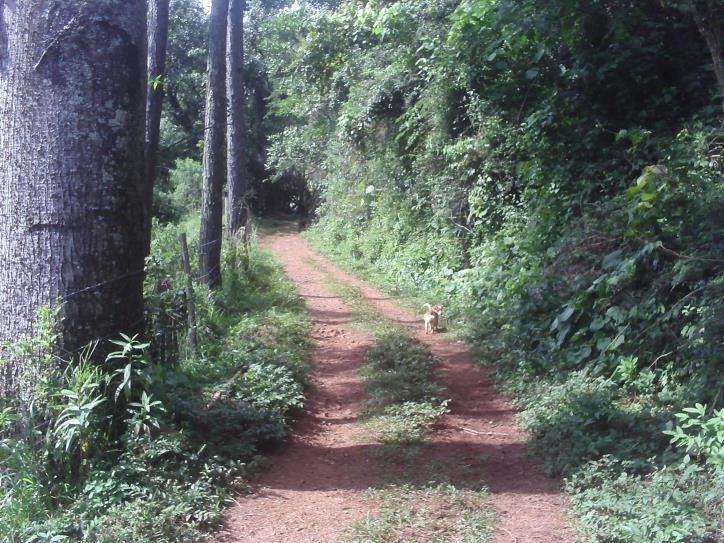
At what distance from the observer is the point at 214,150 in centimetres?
1258

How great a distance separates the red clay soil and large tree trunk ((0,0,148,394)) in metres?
1.82

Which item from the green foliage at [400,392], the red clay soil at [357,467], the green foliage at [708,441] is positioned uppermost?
the green foliage at [708,441]

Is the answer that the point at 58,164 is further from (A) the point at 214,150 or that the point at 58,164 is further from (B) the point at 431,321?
(A) the point at 214,150

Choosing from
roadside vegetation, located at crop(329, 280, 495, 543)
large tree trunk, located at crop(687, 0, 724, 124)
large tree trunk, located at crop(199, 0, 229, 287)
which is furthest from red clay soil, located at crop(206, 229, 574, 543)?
large tree trunk, located at crop(687, 0, 724, 124)

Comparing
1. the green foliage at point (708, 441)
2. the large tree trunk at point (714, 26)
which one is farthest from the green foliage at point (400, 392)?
the large tree trunk at point (714, 26)

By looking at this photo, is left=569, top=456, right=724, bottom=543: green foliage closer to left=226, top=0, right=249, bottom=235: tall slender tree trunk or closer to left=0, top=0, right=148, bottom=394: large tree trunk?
left=0, top=0, right=148, bottom=394: large tree trunk

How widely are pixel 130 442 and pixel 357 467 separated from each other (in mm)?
1827

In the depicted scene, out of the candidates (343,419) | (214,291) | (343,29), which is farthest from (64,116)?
(343,29)

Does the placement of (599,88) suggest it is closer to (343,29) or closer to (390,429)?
(390,429)

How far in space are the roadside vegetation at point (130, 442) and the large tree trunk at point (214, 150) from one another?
548 cm

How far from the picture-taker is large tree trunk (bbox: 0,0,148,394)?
5281 millimetres

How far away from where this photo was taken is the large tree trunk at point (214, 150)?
1238 centimetres

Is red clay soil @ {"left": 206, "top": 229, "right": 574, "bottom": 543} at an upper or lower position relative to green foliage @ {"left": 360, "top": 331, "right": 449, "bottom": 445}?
lower

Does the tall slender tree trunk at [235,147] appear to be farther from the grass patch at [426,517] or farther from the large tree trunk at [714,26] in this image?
the grass patch at [426,517]
